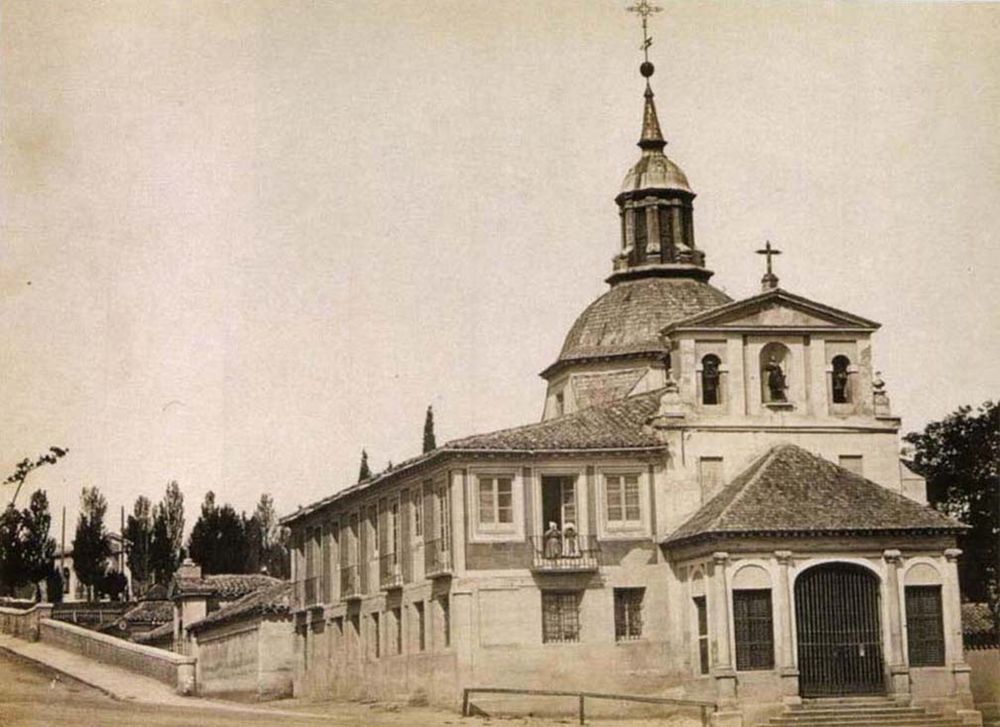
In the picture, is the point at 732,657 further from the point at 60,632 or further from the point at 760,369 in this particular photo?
the point at 60,632

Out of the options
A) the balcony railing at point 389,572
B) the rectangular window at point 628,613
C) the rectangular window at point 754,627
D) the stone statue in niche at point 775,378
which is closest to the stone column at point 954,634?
the rectangular window at point 754,627

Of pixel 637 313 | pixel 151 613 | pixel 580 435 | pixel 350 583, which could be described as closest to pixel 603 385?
pixel 637 313

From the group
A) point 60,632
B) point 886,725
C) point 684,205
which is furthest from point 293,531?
point 886,725

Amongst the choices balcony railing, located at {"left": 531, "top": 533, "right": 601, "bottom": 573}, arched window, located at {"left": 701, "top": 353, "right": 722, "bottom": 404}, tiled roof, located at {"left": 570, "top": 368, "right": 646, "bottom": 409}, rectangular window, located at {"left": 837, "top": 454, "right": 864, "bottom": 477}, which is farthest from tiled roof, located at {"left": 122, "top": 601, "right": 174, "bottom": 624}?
rectangular window, located at {"left": 837, "top": 454, "right": 864, "bottom": 477}

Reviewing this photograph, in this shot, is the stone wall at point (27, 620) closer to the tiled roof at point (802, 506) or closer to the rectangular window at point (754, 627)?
the tiled roof at point (802, 506)

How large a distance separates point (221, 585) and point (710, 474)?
1232 inches

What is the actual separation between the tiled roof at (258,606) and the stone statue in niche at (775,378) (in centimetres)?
2045

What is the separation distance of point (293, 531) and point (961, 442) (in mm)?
21902

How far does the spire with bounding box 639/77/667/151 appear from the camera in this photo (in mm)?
57281

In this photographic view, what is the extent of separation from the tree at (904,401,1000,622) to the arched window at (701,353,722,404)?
1310 centimetres

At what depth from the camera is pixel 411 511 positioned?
47125mm

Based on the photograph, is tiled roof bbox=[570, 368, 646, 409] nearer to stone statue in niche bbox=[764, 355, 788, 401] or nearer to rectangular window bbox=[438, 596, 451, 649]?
stone statue in niche bbox=[764, 355, 788, 401]

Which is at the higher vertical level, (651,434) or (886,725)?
(651,434)

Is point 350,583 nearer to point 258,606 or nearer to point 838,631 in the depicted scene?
point 258,606
